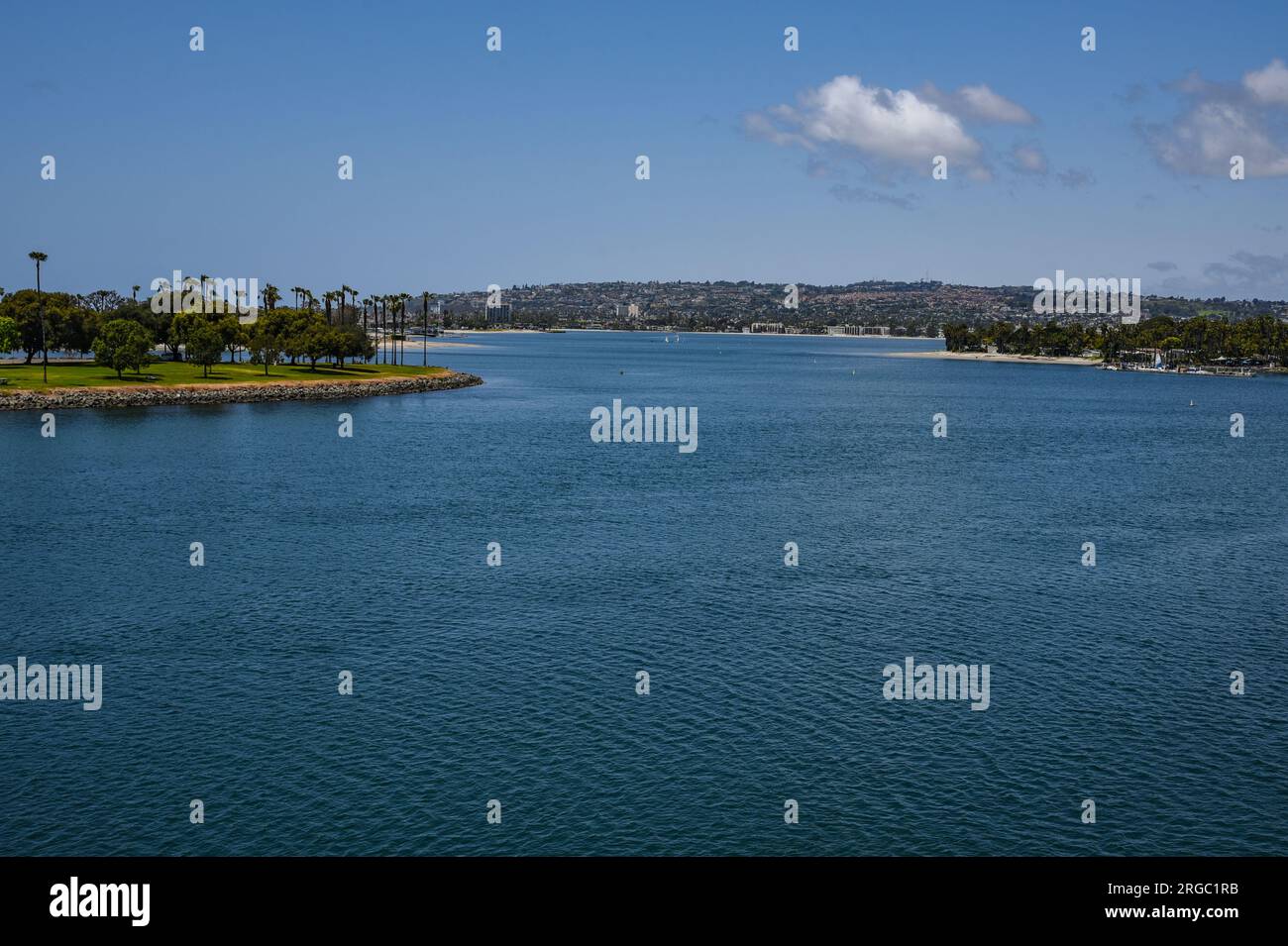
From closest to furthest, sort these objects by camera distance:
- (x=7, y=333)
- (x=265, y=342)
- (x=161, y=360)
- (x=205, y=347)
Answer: (x=7, y=333) → (x=205, y=347) → (x=265, y=342) → (x=161, y=360)

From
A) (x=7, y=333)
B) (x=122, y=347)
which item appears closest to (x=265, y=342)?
(x=122, y=347)

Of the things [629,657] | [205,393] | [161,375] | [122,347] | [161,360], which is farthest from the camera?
[161,360]

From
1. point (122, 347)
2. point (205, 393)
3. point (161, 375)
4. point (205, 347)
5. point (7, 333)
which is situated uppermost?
point (7, 333)

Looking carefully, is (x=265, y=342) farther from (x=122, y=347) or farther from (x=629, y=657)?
(x=629, y=657)

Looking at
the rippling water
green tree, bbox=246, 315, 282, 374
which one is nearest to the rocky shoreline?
green tree, bbox=246, 315, 282, 374

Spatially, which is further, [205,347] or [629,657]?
[205,347]

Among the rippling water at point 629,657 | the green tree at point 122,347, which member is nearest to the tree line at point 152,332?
the green tree at point 122,347
